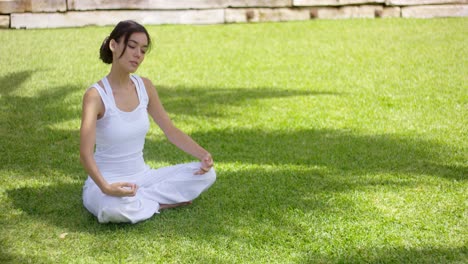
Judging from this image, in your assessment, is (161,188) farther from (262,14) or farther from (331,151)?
(262,14)

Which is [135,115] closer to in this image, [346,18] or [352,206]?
[352,206]

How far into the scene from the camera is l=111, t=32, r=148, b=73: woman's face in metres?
4.20

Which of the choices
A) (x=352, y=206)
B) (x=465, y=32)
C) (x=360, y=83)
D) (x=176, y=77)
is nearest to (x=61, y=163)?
(x=352, y=206)

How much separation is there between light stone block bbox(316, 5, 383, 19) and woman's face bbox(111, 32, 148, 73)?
8.10m

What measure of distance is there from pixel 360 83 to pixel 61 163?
12.4 feet

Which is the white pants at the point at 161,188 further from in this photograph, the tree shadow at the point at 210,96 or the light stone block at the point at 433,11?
the light stone block at the point at 433,11

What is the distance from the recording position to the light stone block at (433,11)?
11867 mm

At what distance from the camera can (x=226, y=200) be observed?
467cm

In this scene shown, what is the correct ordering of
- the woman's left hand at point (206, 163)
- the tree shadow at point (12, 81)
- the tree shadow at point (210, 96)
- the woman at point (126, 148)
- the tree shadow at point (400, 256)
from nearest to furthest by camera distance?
the tree shadow at point (400, 256) → the woman at point (126, 148) → the woman's left hand at point (206, 163) → the tree shadow at point (210, 96) → the tree shadow at point (12, 81)

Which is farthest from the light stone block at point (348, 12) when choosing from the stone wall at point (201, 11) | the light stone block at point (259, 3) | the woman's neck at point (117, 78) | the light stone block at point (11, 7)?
the woman's neck at point (117, 78)

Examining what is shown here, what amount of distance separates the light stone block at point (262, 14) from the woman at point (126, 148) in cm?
739

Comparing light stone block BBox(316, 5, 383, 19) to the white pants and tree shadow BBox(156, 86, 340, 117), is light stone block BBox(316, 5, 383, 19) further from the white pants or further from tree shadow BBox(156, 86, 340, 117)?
the white pants

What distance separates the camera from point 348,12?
39.1ft

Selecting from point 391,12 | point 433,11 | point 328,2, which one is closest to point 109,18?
point 328,2
